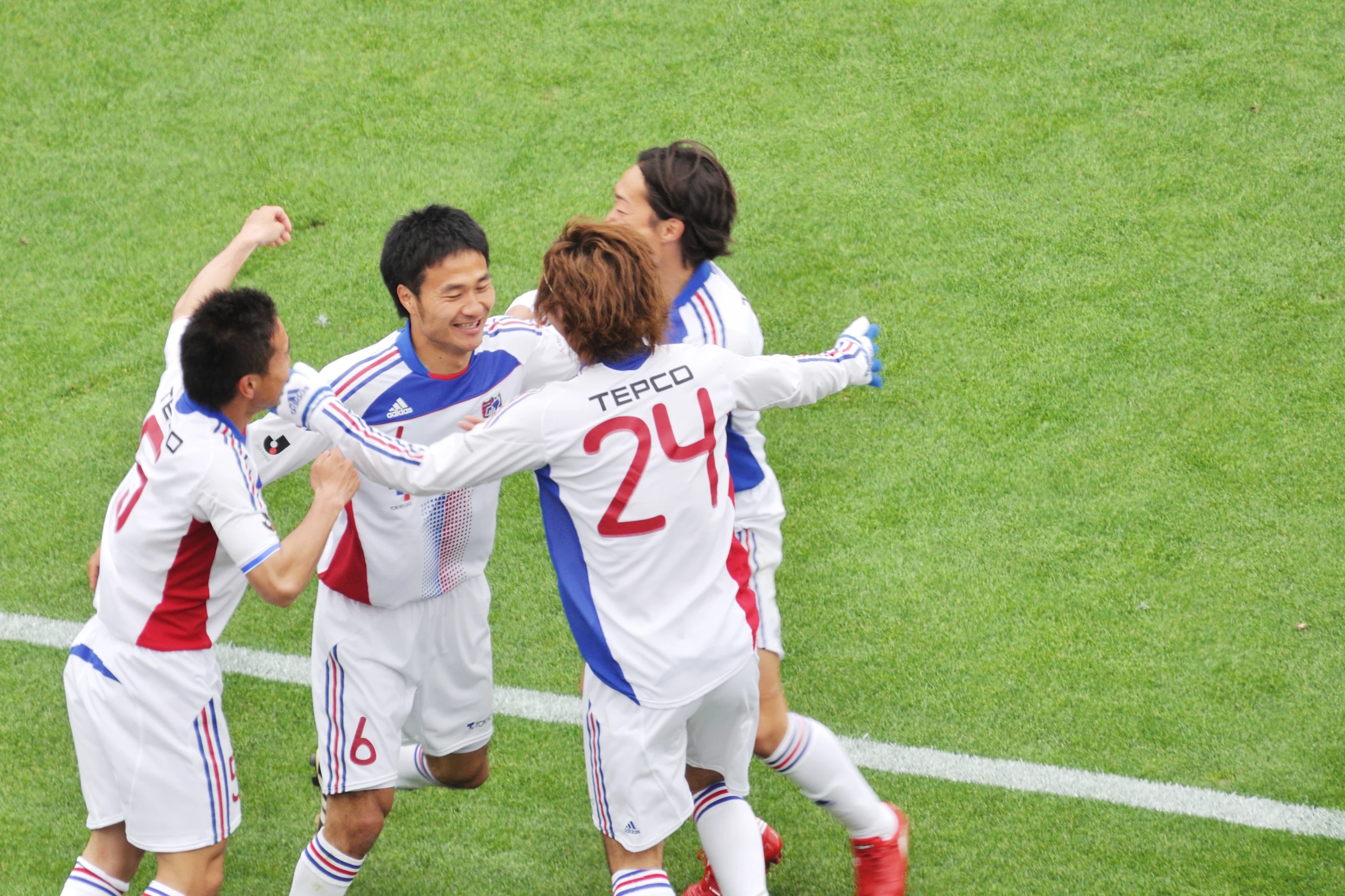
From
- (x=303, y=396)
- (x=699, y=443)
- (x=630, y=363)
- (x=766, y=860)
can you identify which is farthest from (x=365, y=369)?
(x=766, y=860)

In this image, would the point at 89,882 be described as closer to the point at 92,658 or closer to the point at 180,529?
the point at 92,658

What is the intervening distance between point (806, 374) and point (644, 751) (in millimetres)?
1065

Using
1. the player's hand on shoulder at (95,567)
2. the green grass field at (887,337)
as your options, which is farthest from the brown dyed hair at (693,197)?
the green grass field at (887,337)

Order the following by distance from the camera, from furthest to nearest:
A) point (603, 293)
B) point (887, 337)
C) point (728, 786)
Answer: point (887, 337) → point (728, 786) → point (603, 293)

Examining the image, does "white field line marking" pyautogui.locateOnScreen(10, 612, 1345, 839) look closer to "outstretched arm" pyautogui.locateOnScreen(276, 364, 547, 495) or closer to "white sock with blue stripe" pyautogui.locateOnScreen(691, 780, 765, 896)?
"white sock with blue stripe" pyautogui.locateOnScreen(691, 780, 765, 896)

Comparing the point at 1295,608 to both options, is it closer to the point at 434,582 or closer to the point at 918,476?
the point at 918,476

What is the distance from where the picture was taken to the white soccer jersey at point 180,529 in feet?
11.6

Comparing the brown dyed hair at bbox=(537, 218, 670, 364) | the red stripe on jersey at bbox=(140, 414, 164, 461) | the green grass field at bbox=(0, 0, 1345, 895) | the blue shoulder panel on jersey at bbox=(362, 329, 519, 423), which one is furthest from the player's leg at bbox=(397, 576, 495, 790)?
the brown dyed hair at bbox=(537, 218, 670, 364)

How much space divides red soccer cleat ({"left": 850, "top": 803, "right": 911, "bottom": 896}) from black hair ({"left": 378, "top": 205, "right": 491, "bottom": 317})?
6.64 feet

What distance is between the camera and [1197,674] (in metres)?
5.17

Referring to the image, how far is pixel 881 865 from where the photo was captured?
14.0 feet

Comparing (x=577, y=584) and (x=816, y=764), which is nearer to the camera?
(x=577, y=584)

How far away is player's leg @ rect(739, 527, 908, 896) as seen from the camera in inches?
163

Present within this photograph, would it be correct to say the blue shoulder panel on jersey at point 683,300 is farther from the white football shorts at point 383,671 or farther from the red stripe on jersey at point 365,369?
the white football shorts at point 383,671
